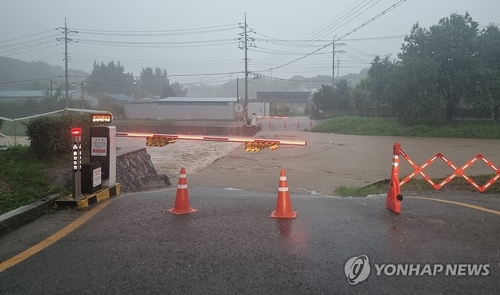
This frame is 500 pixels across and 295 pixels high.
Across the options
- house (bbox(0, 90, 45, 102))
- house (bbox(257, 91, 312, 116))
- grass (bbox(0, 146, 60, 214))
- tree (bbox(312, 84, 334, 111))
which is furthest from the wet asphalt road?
house (bbox(257, 91, 312, 116))

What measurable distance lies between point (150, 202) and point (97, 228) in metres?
1.85

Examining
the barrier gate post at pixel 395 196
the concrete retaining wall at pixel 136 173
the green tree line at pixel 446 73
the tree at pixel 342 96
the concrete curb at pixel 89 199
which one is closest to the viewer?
the barrier gate post at pixel 395 196

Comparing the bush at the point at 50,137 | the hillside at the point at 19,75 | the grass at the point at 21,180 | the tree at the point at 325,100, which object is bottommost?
the grass at the point at 21,180

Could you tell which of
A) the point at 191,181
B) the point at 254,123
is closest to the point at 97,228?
the point at 191,181

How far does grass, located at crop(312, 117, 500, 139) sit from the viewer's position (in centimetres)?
3606

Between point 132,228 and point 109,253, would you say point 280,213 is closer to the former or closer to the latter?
point 132,228

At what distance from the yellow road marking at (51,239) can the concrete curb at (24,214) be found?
78 cm

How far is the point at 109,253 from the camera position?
16.7ft

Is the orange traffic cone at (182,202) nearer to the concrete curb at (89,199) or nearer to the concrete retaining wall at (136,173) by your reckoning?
the concrete curb at (89,199)

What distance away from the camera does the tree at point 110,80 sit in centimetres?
8500

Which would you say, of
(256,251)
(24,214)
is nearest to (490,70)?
(256,251)

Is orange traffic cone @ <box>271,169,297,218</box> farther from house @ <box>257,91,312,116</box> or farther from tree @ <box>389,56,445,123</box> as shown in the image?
house @ <box>257,91,312,116</box>

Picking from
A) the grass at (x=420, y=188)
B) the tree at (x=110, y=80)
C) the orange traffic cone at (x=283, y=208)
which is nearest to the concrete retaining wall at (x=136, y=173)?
the orange traffic cone at (x=283, y=208)

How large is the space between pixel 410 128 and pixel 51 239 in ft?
122
